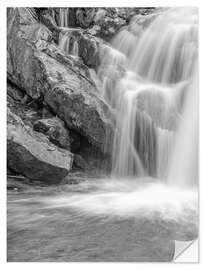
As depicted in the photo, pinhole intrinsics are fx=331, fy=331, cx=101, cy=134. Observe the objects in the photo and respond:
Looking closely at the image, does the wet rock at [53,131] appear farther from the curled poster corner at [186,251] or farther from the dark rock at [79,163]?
the curled poster corner at [186,251]

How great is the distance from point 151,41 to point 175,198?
1.82 meters

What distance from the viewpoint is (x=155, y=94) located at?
11.6ft

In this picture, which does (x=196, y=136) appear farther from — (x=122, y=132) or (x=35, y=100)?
(x=35, y=100)

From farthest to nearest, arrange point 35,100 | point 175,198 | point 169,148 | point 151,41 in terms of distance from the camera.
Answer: point 151,41 < point 35,100 < point 169,148 < point 175,198

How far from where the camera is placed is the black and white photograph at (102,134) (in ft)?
9.32

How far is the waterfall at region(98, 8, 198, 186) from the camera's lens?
10.6 feet

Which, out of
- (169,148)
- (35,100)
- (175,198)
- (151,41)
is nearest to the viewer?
(175,198)

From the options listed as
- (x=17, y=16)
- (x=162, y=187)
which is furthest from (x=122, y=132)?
(x=17, y=16)

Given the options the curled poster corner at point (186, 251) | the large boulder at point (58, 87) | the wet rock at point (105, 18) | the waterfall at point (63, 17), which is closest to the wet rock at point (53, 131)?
the large boulder at point (58, 87)

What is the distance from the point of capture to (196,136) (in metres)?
3.09

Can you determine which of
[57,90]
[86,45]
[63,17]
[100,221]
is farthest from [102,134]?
[63,17]

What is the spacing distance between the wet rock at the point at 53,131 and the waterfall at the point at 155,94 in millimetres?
520

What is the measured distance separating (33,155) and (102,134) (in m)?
0.73

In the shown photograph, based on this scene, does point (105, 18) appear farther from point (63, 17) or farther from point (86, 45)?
point (63, 17)
